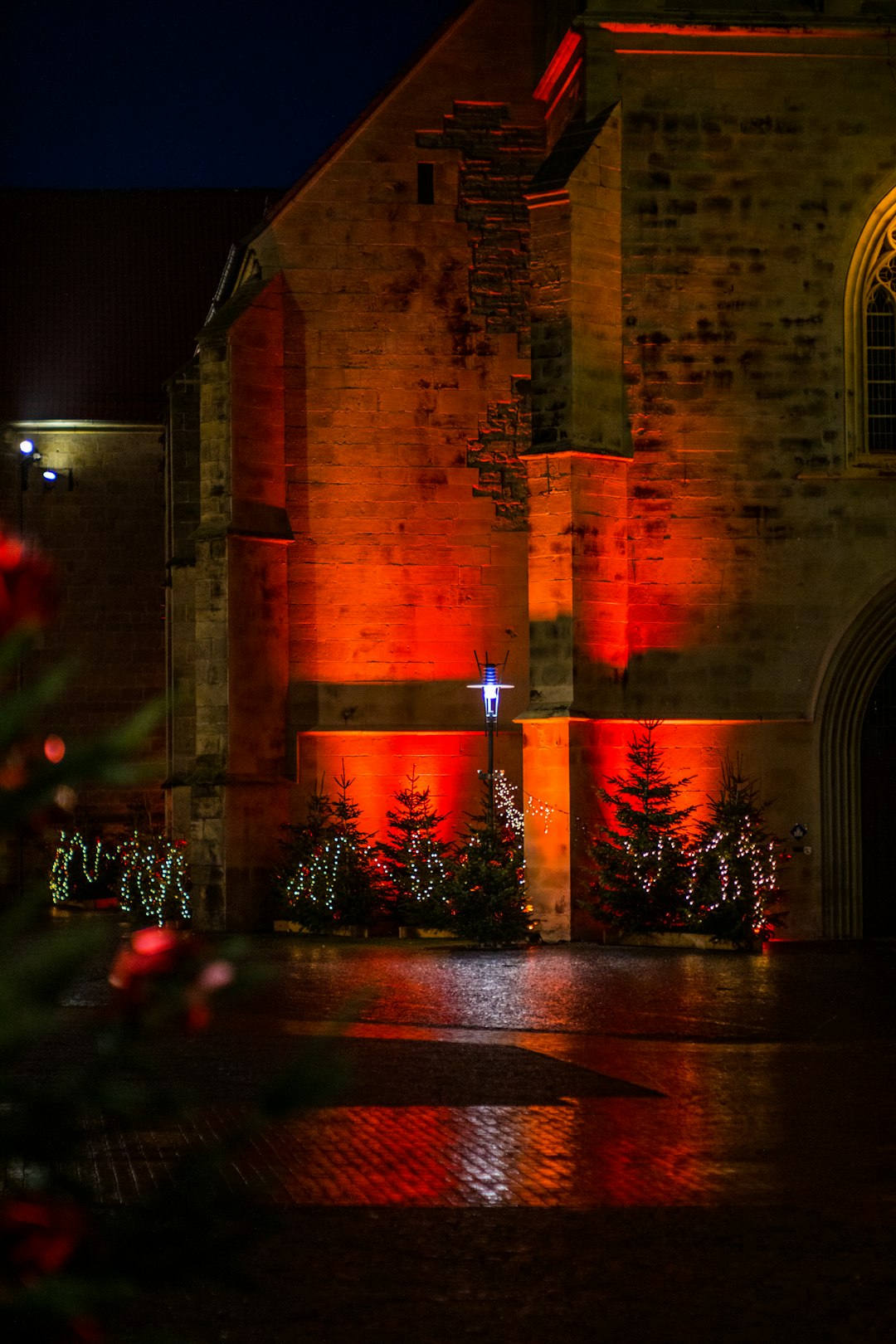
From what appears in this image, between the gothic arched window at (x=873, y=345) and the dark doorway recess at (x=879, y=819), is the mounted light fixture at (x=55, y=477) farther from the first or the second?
the dark doorway recess at (x=879, y=819)

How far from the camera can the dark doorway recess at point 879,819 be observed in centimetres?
2156

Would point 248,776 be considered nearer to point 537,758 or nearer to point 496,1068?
point 537,758

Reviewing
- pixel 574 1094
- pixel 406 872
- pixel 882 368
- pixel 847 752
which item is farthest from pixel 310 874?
pixel 574 1094

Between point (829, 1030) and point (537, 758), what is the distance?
774 cm

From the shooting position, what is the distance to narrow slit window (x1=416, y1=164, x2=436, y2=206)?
2356 cm

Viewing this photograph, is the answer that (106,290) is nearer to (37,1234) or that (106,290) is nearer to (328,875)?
(328,875)

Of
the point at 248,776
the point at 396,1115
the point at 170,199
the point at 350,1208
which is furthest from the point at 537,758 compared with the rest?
the point at 170,199

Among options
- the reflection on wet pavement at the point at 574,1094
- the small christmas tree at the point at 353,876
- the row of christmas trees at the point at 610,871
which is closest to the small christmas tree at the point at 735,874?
the row of christmas trees at the point at 610,871

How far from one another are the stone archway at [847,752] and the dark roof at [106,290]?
16555mm

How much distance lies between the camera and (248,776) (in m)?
22.5

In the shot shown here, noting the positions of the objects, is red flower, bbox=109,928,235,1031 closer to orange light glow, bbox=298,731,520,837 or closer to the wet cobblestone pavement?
the wet cobblestone pavement

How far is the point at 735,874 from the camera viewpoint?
770 inches

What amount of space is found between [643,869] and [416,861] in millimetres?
3135

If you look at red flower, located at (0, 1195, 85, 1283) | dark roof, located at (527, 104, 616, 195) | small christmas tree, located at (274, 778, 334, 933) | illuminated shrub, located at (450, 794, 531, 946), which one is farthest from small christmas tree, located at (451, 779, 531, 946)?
red flower, located at (0, 1195, 85, 1283)
